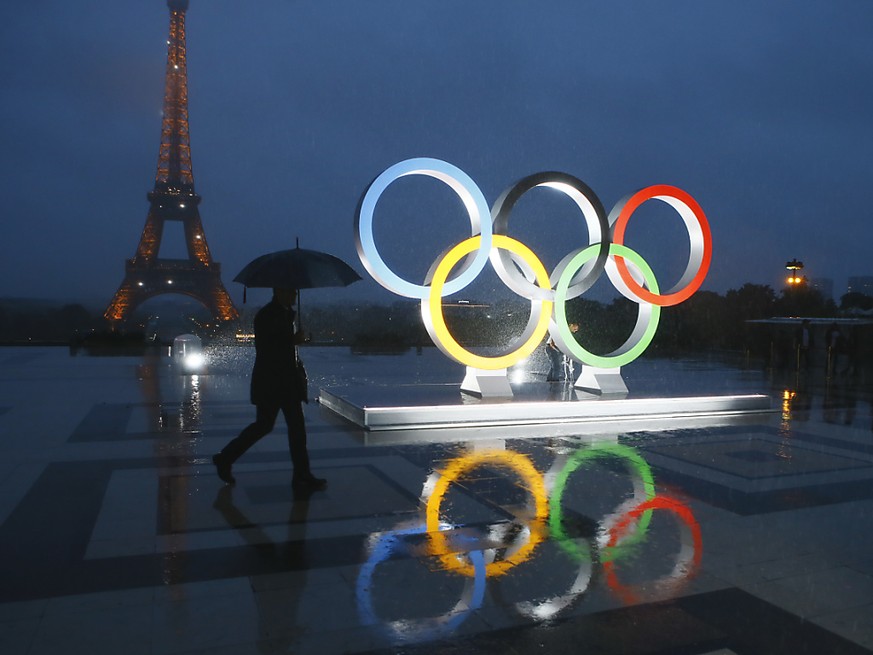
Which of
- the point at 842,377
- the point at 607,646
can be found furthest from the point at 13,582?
the point at 842,377

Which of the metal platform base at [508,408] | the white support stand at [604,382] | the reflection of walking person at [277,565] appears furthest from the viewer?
the white support stand at [604,382]

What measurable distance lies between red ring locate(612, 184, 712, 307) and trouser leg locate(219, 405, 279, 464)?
694 centimetres

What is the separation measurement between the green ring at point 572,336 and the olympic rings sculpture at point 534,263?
0.05 ft

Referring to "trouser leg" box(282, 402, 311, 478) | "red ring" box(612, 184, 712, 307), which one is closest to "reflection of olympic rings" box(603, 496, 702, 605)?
"trouser leg" box(282, 402, 311, 478)

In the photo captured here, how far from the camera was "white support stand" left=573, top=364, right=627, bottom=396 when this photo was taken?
1091 cm

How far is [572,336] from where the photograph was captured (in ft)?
36.3

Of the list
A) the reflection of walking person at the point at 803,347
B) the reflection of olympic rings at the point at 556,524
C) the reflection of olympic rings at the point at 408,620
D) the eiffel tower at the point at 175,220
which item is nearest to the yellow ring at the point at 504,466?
the reflection of olympic rings at the point at 556,524

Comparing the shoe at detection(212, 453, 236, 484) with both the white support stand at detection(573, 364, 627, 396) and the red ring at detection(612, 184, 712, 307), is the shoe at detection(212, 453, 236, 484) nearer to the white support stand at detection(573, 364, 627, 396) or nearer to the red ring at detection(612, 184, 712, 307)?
the white support stand at detection(573, 364, 627, 396)

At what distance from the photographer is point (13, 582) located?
12.3ft

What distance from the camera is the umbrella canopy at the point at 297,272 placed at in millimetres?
6027

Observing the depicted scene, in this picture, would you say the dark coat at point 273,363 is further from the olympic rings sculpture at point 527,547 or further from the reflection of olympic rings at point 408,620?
the reflection of olympic rings at point 408,620

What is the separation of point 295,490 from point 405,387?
229 inches

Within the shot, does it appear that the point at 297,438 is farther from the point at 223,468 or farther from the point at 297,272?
the point at 297,272

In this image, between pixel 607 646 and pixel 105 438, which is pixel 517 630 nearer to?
pixel 607 646
